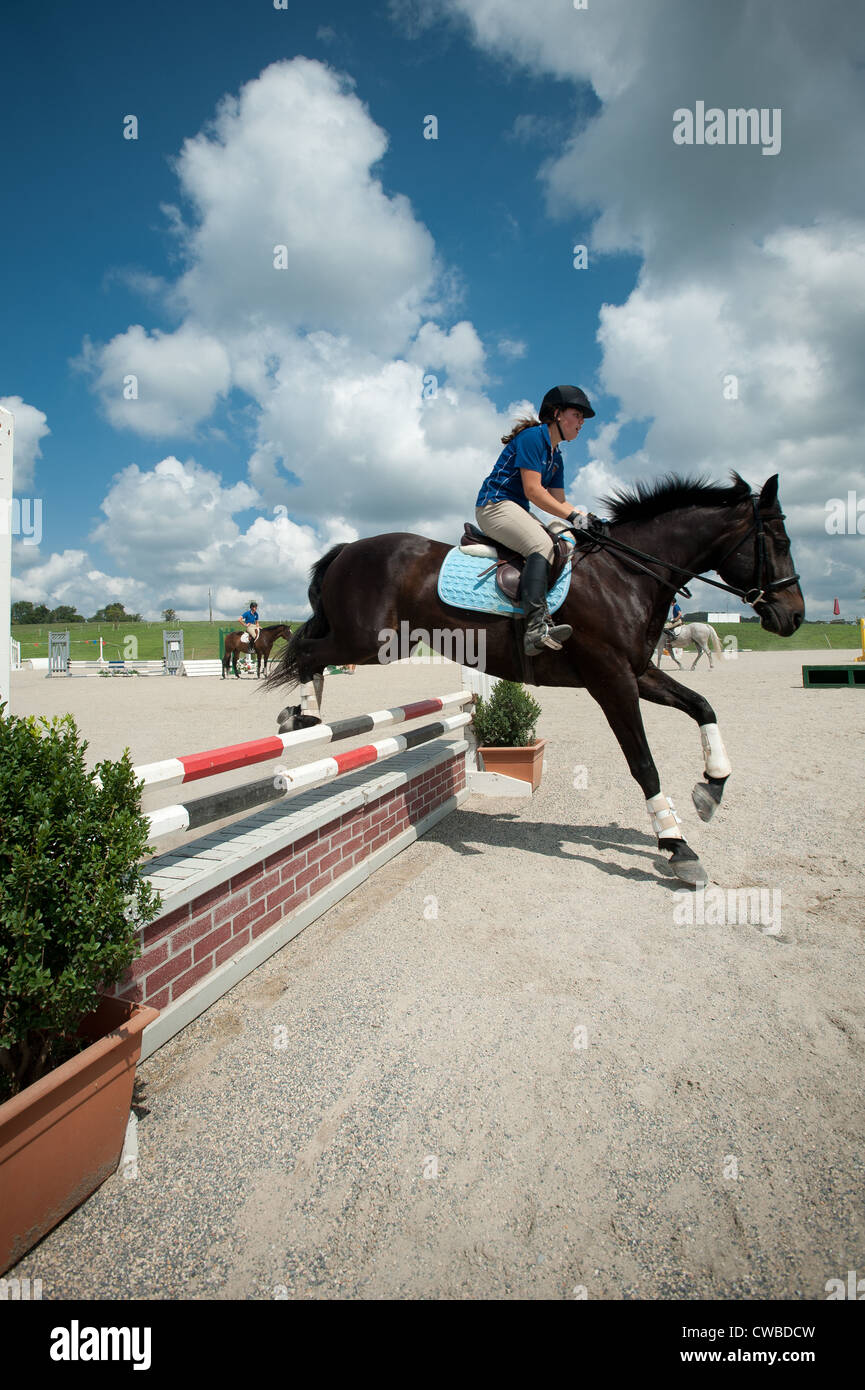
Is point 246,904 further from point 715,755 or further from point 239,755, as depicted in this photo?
point 715,755

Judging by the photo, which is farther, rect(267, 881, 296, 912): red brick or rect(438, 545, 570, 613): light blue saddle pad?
rect(438, 545, 570, 613): light blue saddle pad

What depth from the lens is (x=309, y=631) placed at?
4594 mm

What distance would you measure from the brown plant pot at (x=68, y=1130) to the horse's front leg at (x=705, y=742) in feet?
11.3

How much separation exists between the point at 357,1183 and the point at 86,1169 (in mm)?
701

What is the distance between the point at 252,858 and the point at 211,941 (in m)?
0.37

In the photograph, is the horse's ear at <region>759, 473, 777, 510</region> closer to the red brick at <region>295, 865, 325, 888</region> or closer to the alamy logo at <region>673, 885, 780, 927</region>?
the alamy logo at <region>673, 885, 780, 927</region>

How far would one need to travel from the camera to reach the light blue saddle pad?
4.01 meters

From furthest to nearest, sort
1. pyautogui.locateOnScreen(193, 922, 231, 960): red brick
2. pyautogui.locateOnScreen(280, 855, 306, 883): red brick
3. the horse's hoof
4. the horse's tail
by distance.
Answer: the horse's tail
the horse's hoof
pyautogui.locateOnScreen(280, 855, 306, 883): red brick
pyautogui.locateOnScreen(193, 922, 231, 960): red brick

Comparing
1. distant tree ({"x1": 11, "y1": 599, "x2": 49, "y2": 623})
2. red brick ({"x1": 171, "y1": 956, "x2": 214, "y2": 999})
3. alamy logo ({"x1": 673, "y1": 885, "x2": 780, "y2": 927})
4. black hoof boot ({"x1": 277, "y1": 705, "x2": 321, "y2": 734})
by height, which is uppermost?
distant tree ({"x1": 11, "y1": 599, "x2": 49, "y2": 623})

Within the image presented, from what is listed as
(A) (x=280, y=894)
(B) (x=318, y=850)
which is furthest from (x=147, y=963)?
(B) (x=318, y=850)

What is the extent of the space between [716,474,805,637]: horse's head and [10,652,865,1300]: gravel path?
1.66 metres

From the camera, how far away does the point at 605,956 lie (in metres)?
2.90

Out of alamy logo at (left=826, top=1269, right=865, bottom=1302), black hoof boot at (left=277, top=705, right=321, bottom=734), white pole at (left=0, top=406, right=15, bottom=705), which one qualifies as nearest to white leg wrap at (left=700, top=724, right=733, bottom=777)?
black hoof boot at (left=277, top=705, right=321, bottom=734)
